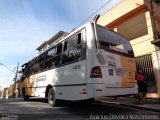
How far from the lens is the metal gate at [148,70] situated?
42.0ft

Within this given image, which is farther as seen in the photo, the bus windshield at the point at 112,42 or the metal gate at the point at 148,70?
the metal gate at the point at 148,70

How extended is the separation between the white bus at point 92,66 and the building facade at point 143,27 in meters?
5.06

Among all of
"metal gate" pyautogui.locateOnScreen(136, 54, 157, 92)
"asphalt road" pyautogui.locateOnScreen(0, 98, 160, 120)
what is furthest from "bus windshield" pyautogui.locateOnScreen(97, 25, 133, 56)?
"metal gate" pyautogui.locateOnScreen(136, 54, 157, 92)

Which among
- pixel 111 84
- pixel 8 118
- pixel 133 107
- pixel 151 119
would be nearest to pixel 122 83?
pixel 111 84

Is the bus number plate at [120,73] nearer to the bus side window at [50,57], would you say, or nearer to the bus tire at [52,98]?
the bus tire at [52,98]

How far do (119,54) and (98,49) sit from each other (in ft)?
3.86

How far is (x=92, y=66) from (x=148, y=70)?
7.75 metres

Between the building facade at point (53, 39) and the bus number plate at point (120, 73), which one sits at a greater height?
the building facade at point (53, 39)

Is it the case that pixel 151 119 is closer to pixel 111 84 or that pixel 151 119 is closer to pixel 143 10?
pixel 111 84

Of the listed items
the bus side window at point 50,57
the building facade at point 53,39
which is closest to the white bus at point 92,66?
the bus side window at point 50,57

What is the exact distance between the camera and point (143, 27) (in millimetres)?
16438

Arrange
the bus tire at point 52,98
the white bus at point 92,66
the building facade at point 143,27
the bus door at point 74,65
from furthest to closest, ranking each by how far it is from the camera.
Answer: the building facade at point 143,27
the bus tire at point 52,98
the bus door at point 74,65
the white bus at point 92,66

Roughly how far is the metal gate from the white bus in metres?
5.27

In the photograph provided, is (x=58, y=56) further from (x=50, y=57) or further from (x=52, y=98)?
(x=52, y=98)
